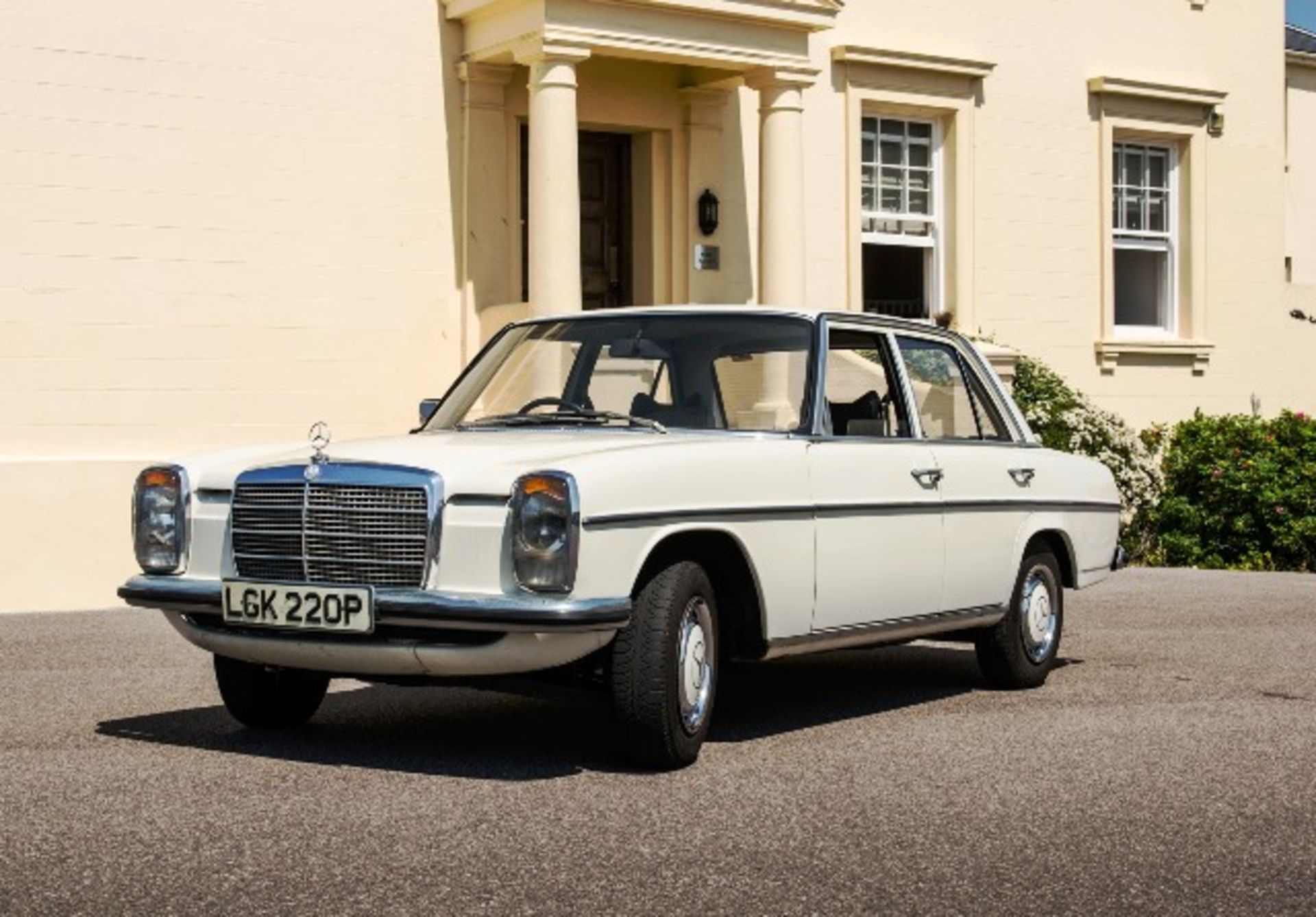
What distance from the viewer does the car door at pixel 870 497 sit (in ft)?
24.4

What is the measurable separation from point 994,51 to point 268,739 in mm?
12470

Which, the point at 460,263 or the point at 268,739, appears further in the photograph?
the point at 460,263

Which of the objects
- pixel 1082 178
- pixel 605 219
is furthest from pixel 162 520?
pixel 1082 178

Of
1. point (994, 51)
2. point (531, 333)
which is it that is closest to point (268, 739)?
point (531, 333)

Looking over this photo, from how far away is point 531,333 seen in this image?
824cm

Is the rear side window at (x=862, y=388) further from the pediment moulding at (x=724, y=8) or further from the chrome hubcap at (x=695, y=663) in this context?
the pediment moulding at (x=724, y=8)

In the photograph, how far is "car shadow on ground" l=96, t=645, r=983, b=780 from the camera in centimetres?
684

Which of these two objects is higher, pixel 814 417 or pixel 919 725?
pixel 814 417

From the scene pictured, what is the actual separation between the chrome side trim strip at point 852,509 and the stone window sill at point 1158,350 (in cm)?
946

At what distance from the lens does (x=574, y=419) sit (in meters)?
7.48

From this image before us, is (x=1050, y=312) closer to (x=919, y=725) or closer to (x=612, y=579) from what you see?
(x=919, y=725)

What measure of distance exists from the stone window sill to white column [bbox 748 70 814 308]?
4349 millimetres

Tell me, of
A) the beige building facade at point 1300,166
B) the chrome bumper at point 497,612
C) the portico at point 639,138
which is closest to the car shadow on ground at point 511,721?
the chrome bumper at point 497,612

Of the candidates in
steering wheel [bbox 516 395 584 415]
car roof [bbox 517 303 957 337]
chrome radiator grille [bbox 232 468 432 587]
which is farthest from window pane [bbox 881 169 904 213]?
chrome radiator grille [bbox 232 468 432 587]
